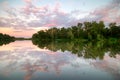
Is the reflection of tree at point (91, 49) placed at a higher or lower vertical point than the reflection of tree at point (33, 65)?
lower

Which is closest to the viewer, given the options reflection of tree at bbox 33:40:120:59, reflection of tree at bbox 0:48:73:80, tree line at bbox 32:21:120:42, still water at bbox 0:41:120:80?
still water at bbox 0:41:120:80

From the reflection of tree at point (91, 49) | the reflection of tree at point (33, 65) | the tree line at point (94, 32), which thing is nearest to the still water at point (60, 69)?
the reflection of tree at point (33, 65)

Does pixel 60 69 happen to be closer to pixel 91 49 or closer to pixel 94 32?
pixel 91 49

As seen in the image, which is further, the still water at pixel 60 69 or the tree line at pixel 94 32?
the tree line at pixel 94 32

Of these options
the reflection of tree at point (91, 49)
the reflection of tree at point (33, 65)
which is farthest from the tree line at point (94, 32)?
the reflection of tree at point (33, 65)

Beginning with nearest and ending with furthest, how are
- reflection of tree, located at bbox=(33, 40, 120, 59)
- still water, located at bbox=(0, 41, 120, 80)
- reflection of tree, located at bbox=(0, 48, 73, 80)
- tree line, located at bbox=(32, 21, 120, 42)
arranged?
still water, located at bbox=(0, 41, 120, 80)
reflection of tree, located at bbox=(0, 48, 73, 80)
reflection of tree, located at bbox=(33, 40, 120, 59)
tree line, located at bbox=(32, 21, 120, 42)

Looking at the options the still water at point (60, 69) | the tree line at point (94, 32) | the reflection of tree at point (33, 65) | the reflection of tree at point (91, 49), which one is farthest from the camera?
the tree line at point (94, 32)

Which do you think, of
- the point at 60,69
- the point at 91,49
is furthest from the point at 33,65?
the point at 91,49

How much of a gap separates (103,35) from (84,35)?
6498mm

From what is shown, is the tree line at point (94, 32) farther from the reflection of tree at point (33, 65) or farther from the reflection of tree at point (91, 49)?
the reflection of tree at point (33, 65)

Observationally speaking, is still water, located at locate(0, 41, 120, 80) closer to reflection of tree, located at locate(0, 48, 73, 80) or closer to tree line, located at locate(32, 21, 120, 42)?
reflection of tree, located at locate(0, 48, 73, 80)

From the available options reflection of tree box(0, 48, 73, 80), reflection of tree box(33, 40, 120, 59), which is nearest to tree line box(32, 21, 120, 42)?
reflection of tree box(33, 40, 120, 59)

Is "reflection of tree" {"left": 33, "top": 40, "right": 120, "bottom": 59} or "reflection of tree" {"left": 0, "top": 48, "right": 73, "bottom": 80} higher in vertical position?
"reflection of tree" {"left": 0, "top": 48, "right": 73, "bottom": 80}

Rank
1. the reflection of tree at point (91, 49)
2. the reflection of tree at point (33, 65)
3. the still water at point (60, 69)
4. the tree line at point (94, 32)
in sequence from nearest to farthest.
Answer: the still water at point (60, 69) → the reflection of tree at point (33, 65) → the reflection of tree at point (91, 49) → the tree line at point (94, 32)
